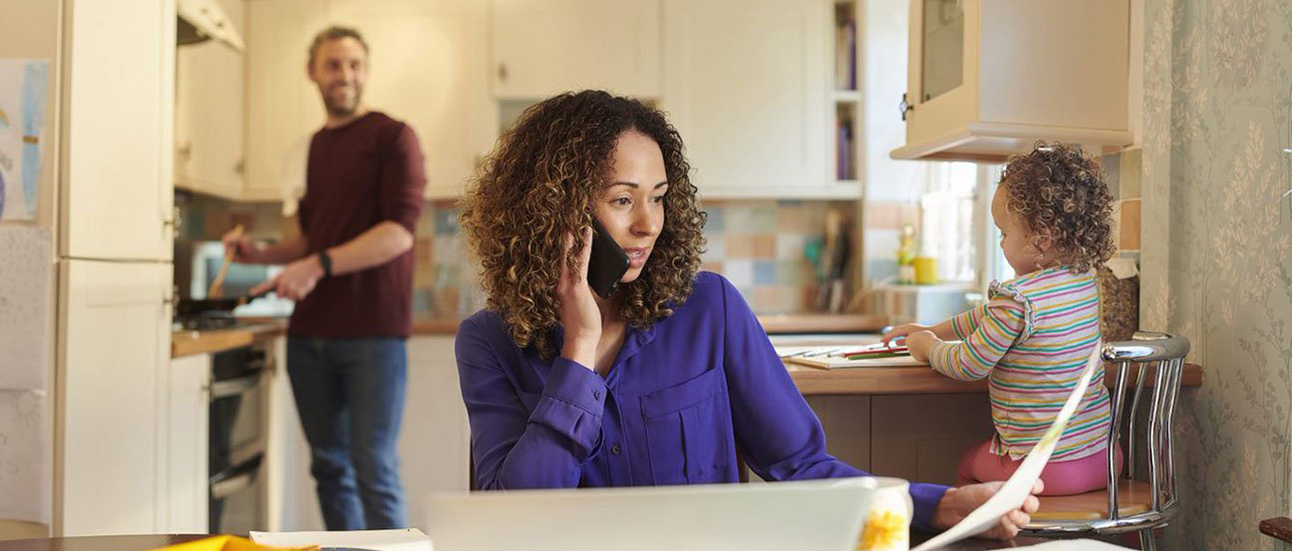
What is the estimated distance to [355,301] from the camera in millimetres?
3086

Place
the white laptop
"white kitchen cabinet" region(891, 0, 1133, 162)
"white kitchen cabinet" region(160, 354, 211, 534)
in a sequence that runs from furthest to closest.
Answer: "white kitchen cabinet" region(160, 354, 211, 534) → "white kitchen cabinet" region(891, 0, 1133, 162) → the white laptop

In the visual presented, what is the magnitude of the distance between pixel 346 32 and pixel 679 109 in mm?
1395

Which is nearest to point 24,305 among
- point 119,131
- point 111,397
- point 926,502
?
point 111,397

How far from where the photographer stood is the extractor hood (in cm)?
291

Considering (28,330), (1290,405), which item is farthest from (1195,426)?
(28,330)

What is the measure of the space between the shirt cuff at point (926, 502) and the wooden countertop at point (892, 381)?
523 millimetres

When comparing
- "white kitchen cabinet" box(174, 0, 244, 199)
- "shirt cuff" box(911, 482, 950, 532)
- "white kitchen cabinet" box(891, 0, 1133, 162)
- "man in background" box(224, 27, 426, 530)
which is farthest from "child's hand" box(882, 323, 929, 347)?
"white kitchen cabinet" box(174, 0, 244, 199)

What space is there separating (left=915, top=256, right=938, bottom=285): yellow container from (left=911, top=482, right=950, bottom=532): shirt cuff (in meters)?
2.69

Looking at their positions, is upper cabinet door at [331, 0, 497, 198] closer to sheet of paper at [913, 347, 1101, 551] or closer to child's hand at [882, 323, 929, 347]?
child's hand at [882, 323, 929, 347]

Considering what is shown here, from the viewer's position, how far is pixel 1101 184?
1.57 meters

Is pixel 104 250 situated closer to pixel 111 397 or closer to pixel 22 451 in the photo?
pixel 111 397

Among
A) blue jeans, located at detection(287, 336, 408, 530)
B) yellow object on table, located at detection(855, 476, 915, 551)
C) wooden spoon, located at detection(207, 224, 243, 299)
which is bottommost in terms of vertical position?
blue jeans, located at detection(287, 336, 408, 530)

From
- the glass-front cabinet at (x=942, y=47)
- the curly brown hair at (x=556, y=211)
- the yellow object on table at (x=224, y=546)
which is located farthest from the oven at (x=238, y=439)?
the yellow object on table at (x=224, y=546)

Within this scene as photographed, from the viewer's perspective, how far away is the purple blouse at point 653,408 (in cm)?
126
